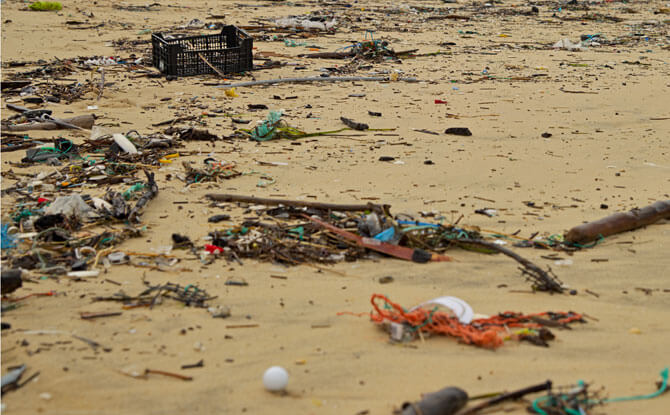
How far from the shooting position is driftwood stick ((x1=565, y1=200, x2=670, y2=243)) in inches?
160

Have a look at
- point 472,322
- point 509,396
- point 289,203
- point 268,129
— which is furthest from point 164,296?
point 268,129

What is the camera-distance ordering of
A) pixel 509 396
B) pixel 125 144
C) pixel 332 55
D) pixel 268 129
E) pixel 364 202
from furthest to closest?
pixel 332 55, pixel 268 129, pixel 125 144, pixel 364 202, pixel 509 396

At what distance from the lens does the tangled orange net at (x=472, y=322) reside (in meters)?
2.89

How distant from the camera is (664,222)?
4.52 meters

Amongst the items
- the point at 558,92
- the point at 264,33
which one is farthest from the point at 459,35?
the point at 558,92

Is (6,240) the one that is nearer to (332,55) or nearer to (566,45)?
(332,55)

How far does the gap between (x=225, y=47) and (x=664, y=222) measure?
6.58m

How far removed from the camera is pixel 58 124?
6188 mm

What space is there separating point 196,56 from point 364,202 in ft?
16.0

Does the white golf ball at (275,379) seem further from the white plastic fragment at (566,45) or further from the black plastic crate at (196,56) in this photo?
the white plastic fragment at (566,45)

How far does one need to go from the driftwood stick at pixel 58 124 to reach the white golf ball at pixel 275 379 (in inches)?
178

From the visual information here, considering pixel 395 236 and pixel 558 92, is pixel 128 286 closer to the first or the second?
pixel 395 236

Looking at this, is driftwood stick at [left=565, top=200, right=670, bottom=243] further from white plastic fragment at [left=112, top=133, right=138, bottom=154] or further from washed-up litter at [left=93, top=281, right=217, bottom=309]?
white plastic fragment at [left=112, top=133, right=138, bottom=154]

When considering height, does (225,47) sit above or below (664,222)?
above
